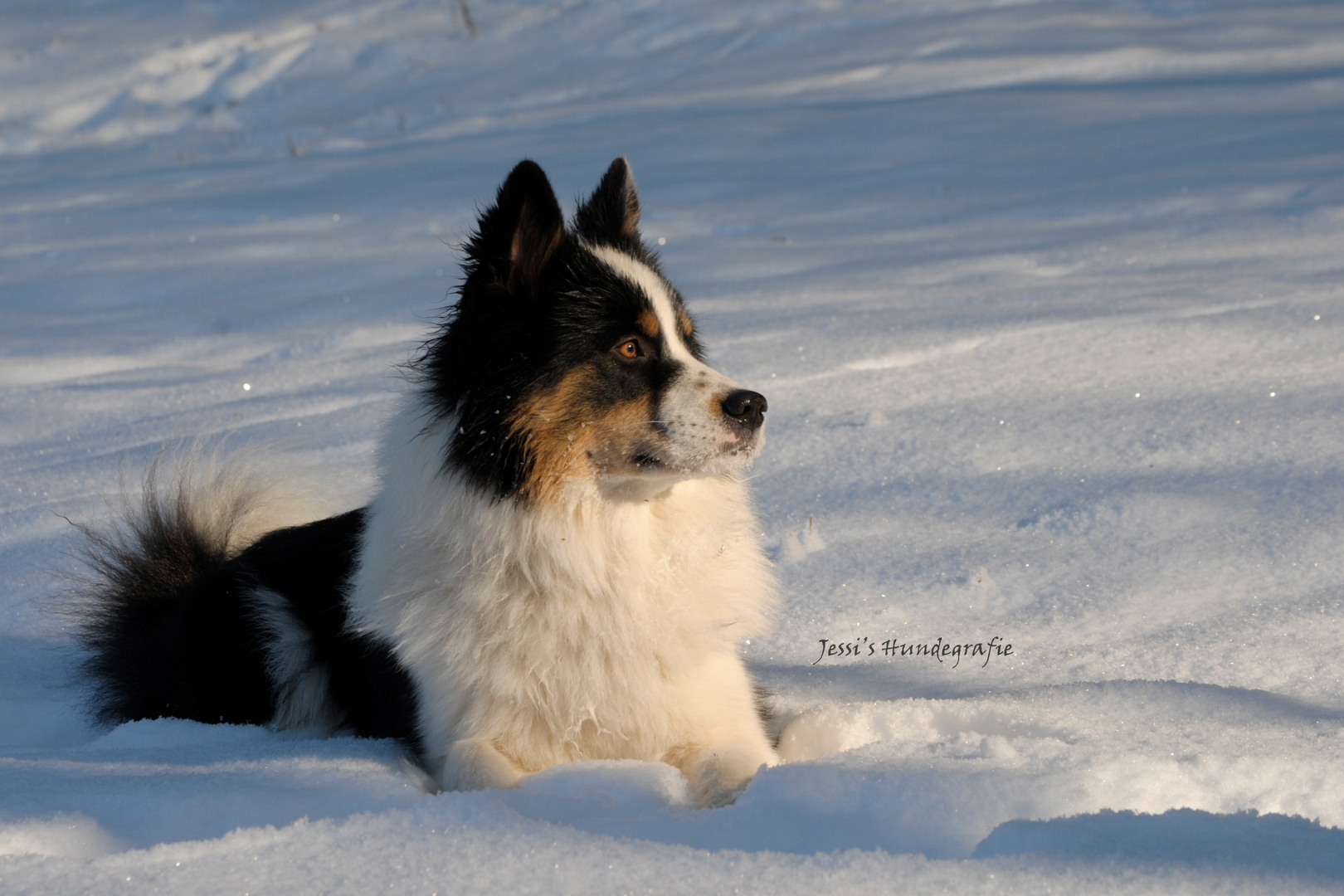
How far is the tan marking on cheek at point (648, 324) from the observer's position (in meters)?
2.50

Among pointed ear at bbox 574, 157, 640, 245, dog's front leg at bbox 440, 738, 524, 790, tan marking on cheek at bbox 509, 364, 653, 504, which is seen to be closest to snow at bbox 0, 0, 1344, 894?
dog's front leg at bbox 440, 738, 524, 790

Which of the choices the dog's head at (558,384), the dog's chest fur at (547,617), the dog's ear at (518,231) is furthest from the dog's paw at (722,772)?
the dog's ear at (518,231)

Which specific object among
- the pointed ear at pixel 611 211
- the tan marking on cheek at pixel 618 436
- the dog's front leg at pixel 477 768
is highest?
the pointed ear at pixel 611 211

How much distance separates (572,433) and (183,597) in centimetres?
142

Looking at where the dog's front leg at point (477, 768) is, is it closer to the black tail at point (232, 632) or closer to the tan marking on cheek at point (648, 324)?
the black tail at point (232, 632)

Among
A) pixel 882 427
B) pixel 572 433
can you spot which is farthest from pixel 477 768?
pixel 882 427

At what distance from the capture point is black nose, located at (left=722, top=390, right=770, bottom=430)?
7.91 ft

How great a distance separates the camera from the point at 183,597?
3.13m

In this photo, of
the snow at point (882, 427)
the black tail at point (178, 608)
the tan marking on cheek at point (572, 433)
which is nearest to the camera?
the snow at point (882, 427)

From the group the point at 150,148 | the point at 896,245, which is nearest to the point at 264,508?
the point at 896,245

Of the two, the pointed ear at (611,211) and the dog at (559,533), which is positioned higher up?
the pointed ear at (611,211)

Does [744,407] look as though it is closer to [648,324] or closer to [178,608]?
→ [648,324]

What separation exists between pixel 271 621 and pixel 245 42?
633 inches

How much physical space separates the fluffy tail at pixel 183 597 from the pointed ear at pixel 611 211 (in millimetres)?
1302
